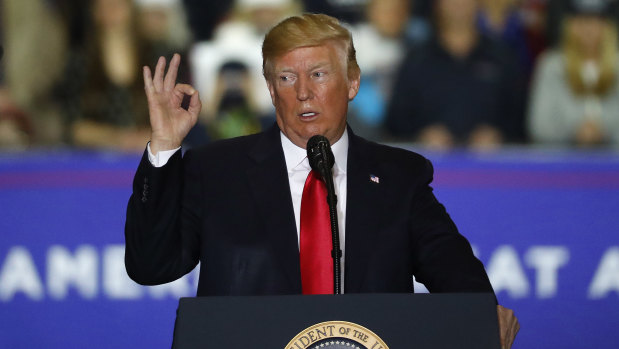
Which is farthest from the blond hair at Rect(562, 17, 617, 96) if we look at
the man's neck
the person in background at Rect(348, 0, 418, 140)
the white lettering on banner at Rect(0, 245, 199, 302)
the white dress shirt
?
the white dress shirt

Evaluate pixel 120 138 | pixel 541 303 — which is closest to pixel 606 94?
pixel 541 303

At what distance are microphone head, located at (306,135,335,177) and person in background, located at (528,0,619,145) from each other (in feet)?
8.79

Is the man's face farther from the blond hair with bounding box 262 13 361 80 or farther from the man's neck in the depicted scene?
the man's neck

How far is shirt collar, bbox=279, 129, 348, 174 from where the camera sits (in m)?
1.96

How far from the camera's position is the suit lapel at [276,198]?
1810 millimetres

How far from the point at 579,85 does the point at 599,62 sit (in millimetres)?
137

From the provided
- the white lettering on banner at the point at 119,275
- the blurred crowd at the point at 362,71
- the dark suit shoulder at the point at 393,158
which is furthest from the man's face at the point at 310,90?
the blurred crowd at the point at 362,71

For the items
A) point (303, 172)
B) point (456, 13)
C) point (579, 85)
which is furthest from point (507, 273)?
point (303, 172)

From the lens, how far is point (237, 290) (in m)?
1.82

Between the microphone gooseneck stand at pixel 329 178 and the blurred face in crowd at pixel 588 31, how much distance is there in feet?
9.59

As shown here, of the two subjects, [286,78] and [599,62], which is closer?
[286,78]

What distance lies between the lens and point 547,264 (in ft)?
10.8

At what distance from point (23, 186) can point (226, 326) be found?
2.05 m

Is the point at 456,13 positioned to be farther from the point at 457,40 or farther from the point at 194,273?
the point at 194,273
